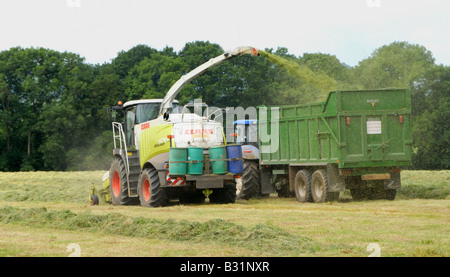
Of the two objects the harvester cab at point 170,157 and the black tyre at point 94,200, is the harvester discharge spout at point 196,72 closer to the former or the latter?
the harvester cab at point 170,157

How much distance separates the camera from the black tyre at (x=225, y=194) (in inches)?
784

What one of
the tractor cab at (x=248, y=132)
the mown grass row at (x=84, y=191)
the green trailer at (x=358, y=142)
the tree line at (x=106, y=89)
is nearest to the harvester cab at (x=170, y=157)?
the green trailer at (x=358, y=142)

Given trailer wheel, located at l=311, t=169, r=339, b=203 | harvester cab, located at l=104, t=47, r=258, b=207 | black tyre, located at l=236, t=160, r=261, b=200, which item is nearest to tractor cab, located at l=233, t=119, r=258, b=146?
black tyre, located at l=236, t=160, r=261, b=200

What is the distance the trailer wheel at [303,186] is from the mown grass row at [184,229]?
7.16 m

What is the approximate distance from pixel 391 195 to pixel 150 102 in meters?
7.66

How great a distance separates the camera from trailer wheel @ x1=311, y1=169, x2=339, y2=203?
736 inches

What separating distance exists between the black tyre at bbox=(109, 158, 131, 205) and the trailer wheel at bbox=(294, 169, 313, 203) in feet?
16.6

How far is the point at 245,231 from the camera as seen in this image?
11.1 meters

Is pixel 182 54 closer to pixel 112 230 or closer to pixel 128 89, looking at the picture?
pixel 128 89

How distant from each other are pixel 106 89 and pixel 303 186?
145 feet

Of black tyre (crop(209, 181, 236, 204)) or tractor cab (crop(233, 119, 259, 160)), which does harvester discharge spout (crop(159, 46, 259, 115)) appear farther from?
black tyre (crop(209, 181, 236, 204))

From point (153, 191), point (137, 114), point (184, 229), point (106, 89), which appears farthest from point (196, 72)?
point (106, 89)

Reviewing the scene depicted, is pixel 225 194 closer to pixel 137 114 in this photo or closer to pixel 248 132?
pixel 137 114
